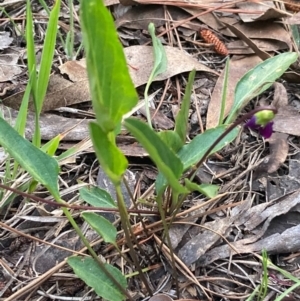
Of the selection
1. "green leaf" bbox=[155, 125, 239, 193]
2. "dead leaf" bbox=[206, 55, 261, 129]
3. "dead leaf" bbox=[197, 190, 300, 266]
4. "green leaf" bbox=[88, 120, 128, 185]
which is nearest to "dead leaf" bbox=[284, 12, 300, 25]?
"dead leaf" bbox=[206, 55, 261, 129]

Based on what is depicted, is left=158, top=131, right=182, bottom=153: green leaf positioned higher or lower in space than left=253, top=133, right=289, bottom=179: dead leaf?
higher

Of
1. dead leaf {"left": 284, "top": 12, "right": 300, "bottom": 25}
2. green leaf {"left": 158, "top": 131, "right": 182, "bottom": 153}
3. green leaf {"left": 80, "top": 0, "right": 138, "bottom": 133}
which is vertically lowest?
dead leaf {"left": 284, "top": 12, "right": 300, "bottom": 25}

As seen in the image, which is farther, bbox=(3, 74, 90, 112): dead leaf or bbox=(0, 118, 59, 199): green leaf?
bbox=(3, 74, 90, 112): dead leaf

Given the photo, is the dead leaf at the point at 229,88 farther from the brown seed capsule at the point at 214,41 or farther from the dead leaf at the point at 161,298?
the dead leaf at the point at 161,298

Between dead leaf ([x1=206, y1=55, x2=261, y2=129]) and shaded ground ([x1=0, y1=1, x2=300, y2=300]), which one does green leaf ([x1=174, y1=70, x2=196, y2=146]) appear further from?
dead leaf ([x1=206, y1=55, x2=261, y2=129])

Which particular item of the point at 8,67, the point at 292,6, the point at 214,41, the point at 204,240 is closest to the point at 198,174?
the point at 204,240

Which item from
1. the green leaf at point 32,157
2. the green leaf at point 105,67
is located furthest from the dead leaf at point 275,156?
the green leaf at point 105,67
